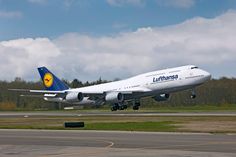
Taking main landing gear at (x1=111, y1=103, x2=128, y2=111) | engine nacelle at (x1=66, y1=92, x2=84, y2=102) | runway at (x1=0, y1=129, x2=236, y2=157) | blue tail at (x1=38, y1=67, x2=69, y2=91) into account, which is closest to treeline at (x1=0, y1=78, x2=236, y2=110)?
blue tail at (x1=38, y1=67, x2=69, y2=91)

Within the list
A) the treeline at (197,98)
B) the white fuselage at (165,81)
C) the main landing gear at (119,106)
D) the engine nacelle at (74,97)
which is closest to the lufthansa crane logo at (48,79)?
the engine nacelle at (74,97)

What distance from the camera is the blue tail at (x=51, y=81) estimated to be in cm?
8600

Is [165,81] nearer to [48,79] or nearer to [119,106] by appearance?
[119,106]

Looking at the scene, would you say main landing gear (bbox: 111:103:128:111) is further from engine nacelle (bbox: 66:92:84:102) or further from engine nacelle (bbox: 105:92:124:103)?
engine nacelle (bbox: 66:92:84:102)

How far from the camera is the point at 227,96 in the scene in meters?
142

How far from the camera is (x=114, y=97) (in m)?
73.9

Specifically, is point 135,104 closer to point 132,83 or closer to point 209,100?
point 132,83

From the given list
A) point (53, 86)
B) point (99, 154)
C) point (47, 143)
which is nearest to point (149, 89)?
point (53, 86)

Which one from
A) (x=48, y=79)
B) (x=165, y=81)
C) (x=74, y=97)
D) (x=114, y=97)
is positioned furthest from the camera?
(x=48, y=79)

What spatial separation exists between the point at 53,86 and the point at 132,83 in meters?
15.9

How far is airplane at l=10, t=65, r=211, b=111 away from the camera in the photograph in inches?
2726

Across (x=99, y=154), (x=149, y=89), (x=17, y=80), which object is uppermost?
(x=17, y=80)

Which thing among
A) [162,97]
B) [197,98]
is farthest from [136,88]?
[197,98]

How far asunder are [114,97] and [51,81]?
1680cm
